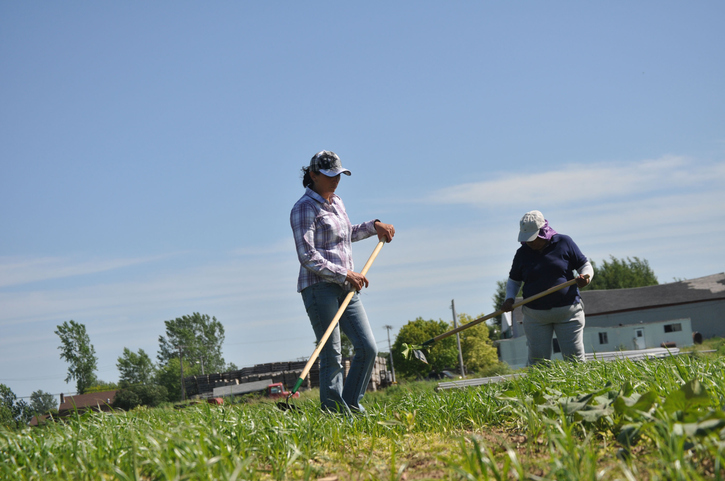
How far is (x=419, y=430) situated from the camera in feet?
10.7

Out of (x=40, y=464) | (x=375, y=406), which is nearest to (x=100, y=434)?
(x=40, y=464)

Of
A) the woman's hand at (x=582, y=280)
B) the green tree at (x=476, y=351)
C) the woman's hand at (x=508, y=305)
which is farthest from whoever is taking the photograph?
the green tree at (x=476, y=351)

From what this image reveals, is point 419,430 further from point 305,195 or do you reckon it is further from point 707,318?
point 707,318

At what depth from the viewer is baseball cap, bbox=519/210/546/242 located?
18.6 ft

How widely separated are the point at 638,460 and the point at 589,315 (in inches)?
2064

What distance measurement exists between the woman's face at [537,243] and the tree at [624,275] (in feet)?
235

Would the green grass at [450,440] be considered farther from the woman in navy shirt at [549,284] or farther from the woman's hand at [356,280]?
the woman in navy shirt at [549,284]

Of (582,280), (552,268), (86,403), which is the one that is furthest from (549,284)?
(86,403)

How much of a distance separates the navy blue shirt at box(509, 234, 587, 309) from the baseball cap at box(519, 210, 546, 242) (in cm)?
25

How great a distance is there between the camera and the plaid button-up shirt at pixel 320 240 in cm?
429

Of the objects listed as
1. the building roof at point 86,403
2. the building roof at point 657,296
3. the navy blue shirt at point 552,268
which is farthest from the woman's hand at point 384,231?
the building roof at point 657,296

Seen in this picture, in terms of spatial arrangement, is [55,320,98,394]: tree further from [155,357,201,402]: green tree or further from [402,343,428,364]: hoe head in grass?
[402,343,428,364]: hoe head in grass

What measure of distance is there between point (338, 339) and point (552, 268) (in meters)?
2.44

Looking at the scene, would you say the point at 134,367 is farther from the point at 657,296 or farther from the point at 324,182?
the point at 324,182
